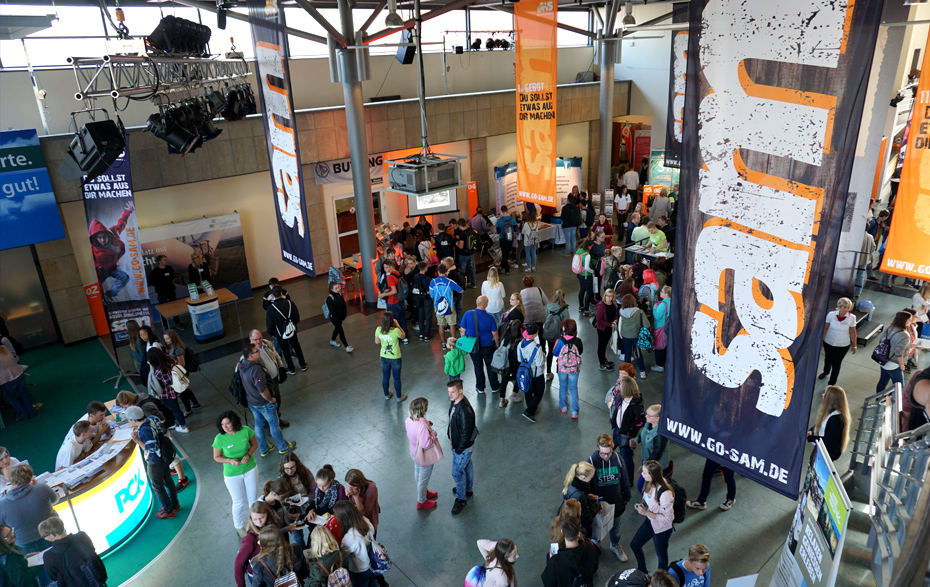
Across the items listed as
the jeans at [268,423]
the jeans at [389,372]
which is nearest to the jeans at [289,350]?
the jeans at [389,372]

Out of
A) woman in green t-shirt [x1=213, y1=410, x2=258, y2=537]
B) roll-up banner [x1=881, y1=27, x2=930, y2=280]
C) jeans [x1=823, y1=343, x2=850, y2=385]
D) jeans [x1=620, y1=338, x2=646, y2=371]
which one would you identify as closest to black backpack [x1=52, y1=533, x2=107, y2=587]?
woman in green t-shirt [x1=213, y1=410, x2=258, y2=537]

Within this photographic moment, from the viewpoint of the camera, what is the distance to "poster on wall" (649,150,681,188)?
1683 cm

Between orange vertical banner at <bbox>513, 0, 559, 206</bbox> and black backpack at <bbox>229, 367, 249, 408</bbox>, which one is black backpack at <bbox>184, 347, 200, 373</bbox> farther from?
orange vertical banner at <bbox>513, 0, 559, 206</bbox>

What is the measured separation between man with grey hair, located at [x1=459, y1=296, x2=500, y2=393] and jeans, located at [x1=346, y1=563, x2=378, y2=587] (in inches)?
148

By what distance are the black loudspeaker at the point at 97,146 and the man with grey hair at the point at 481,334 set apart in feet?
15.8

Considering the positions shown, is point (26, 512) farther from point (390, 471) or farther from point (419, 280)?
point (419, 280)

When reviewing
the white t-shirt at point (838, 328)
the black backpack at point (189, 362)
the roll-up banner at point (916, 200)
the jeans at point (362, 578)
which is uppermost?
the roll-up banner at point (916, 200)

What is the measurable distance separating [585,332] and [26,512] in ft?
26.8

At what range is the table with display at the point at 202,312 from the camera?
10.7 metres

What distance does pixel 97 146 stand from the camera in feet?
23.2

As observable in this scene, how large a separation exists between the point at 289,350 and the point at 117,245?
3223 mm

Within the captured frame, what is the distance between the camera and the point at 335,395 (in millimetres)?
8883

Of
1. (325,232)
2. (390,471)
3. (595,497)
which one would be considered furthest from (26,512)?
(325,232)

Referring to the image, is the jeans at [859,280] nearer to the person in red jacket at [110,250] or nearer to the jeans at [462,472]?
the jeans at [462,472]
